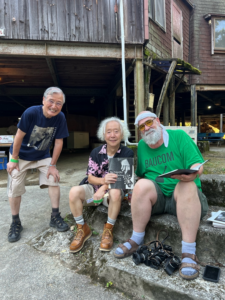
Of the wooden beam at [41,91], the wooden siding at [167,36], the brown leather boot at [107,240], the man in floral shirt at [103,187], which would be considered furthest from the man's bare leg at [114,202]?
the wooden beam at [41,91]

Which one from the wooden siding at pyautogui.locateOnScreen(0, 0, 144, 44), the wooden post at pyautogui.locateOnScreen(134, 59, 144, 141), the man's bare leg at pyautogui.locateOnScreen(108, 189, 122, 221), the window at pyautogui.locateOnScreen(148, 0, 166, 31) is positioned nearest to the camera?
the man's bare leg at pyautogui.locateOnScreen(108, 189, 122, 221)

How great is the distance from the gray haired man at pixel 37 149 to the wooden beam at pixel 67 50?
3.38m

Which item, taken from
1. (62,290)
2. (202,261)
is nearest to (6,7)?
(62,290)

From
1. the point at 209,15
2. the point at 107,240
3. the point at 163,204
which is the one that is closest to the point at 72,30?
the point at 163,204

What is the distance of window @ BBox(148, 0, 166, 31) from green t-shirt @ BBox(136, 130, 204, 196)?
19.7 feet

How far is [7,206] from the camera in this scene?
325cm

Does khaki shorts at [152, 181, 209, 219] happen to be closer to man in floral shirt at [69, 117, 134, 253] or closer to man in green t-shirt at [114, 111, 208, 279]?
man in green t-shirt at [114, 111, 208, 279]

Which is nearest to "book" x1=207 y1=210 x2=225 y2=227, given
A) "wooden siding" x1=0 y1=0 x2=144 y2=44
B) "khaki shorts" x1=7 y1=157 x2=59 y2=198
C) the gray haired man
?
the gray haired man

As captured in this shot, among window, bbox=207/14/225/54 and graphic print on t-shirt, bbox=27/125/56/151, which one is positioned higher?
window, bbox=207/14/225/54

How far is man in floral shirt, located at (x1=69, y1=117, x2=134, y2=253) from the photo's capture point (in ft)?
6.43

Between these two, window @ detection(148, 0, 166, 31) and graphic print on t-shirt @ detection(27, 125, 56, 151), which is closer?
graphic print on t-shirt @ detection(27, 125, 56, 151)

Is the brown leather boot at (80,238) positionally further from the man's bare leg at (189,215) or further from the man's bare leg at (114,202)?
the man's bare leg at (189,215)

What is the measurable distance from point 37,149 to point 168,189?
1.63 m

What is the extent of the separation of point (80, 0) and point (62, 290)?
604 cm
